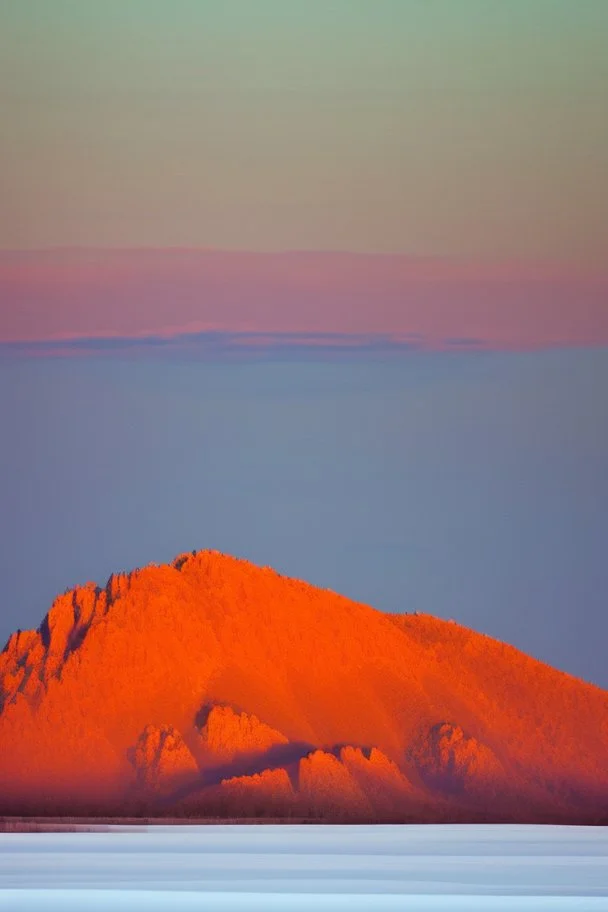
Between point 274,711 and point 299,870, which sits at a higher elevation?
point 274,711

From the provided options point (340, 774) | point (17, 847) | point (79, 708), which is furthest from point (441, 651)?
point (17, 847)

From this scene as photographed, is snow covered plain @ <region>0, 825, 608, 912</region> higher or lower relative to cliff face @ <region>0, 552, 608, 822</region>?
lower

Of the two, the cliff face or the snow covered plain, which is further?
the cliff face

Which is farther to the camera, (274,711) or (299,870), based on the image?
(274,711)

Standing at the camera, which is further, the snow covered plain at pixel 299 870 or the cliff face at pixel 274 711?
the cliff face at pixel 274 711

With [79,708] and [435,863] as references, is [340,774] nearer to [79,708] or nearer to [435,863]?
[79,708]
